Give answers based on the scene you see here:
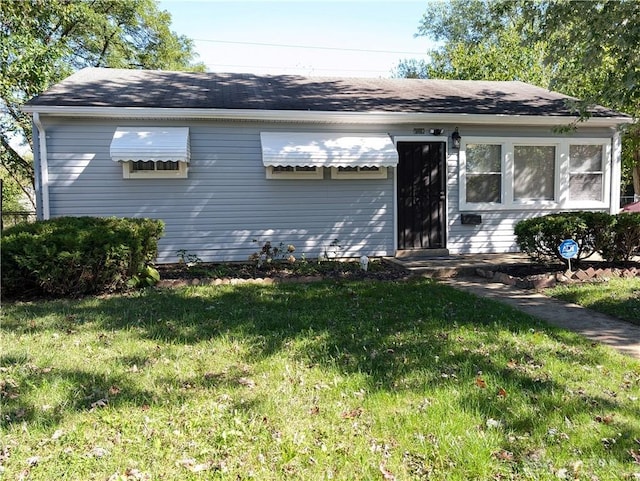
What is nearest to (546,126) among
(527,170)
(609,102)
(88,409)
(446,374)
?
(527,170)

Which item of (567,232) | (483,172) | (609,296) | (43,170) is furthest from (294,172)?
(609,296)

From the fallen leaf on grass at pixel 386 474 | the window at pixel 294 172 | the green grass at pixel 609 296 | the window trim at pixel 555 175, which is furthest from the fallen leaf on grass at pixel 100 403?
the window trim at pixel 555 175

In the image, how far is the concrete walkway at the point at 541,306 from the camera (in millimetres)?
4629

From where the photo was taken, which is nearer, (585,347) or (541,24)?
(585,347)

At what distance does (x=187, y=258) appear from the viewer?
9.23 metres

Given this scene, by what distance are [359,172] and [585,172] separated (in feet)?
17.7

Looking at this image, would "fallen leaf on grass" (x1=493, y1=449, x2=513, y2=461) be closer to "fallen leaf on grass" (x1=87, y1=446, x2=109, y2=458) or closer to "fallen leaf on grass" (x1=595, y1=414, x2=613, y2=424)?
"fallen leaf on grass" (x1=595, y1=414, x2=613, y2=424)

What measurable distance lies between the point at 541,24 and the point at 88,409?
8.41 m

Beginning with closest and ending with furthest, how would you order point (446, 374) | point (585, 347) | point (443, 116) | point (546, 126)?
1. point (446, 374)
2. point (585, 347)
3. point (443, 116)
4. point (546, 126)

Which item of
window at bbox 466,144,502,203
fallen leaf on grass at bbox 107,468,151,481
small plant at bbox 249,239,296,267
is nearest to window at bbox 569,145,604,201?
window at bbox 466,144,502,203

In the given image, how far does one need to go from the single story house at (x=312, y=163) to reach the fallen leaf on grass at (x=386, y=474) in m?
6.94

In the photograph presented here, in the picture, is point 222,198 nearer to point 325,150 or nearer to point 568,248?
point 325,150

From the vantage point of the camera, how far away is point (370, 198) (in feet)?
32.6

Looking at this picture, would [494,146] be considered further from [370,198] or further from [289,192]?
[289,192]
